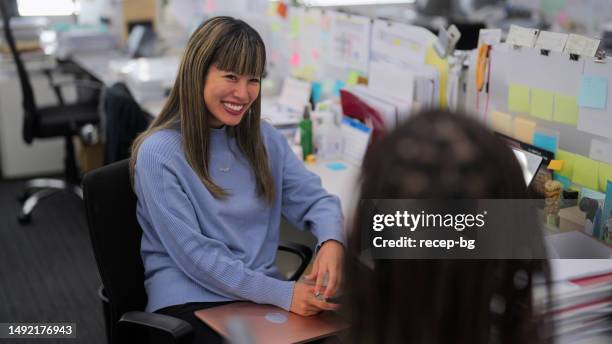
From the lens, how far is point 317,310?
1490mm

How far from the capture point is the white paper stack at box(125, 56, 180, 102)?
3287mm

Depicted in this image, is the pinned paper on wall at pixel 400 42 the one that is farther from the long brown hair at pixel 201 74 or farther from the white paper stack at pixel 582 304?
the white paper stack at pixel 582 304

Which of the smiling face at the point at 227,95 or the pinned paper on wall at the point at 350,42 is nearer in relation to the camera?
the smiling face at the point at 227,95

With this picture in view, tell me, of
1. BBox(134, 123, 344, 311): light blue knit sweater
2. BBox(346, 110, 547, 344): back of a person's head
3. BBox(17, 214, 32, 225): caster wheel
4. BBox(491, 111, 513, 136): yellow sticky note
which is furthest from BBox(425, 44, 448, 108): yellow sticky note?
BBox(17, 214, 32, 225): caster wheel

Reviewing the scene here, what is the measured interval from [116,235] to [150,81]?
183 cm

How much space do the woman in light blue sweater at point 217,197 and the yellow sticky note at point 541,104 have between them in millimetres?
A: 637

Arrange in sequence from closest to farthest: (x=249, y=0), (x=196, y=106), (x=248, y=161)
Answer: (x=196, y=106)
(x=248, y=161)
(x=249, y=0)

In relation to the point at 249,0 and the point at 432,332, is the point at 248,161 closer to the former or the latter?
the point at 432,332

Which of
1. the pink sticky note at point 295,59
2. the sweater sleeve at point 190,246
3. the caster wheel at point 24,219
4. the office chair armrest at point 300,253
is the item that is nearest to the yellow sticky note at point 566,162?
the office chair armrest at point 300,253

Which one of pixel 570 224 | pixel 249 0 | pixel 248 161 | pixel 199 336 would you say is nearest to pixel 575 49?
pixel 570 224

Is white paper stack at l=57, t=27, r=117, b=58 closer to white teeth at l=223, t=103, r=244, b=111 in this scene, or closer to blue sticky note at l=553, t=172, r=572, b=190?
white teeth at l=223, t=103, r=244, b=111

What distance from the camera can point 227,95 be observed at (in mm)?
1667

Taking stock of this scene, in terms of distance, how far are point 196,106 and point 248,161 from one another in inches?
8.0

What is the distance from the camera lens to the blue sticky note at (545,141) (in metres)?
1.89
